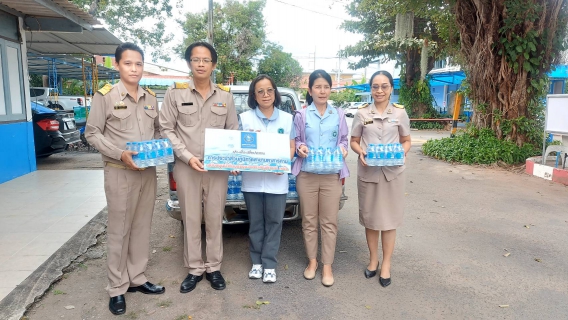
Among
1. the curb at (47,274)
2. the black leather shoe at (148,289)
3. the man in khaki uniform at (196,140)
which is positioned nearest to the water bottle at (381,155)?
the man in khaki uniform at (196,140)

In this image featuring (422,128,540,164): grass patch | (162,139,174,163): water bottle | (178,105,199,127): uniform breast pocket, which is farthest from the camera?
(422,128,540,164): grass patch

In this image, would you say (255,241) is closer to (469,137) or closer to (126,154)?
(126,154)

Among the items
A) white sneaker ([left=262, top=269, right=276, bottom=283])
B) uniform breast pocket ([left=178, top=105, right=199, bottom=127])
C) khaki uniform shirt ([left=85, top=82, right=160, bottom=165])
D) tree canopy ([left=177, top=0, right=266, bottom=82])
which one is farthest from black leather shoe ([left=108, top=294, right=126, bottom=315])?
tree canopy ([left=177, top=0, right=266, bottom=82])

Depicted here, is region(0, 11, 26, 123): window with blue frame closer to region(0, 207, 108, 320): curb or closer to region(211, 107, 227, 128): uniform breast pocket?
region(0, 207, 108, 320): curb

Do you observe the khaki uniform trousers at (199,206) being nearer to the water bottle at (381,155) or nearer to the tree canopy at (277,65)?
the water bottle at (381,155)

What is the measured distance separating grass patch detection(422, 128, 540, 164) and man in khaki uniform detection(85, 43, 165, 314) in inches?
319

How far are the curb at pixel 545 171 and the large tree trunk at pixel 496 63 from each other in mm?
1308

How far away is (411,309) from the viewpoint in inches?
120

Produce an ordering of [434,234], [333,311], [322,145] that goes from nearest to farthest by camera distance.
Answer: [333,311]
[322,145]
[434,234]

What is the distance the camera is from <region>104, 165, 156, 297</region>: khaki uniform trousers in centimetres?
295

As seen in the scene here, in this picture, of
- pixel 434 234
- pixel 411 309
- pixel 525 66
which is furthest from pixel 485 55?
pixel 411 309

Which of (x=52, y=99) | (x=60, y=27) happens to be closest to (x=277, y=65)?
(x=52, y=99)

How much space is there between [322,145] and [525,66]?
771cm

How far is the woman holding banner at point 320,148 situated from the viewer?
331cm
